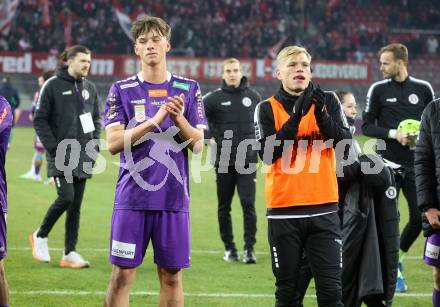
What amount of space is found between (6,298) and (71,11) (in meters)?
34.9

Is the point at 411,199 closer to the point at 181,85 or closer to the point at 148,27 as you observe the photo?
the point at 181,85

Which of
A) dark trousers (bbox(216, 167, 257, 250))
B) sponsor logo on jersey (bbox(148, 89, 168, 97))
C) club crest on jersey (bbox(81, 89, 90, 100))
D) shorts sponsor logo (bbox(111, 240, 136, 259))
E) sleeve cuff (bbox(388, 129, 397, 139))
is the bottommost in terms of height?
dark trousers (bbox(216, 167, 257, 250))

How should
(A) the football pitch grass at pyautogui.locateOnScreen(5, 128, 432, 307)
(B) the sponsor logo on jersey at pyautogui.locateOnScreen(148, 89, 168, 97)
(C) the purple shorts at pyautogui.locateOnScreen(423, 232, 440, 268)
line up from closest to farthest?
(B) the sponsor logo on jersey at pyautogui.locateOnScreen(148, 89, 168, 97)
(C) the purple shorts at pyautogui.locateOnScreen(423, 232, 440, 268)
(A) the football pitch grass at pyautogui.locateOnScreen(5, 128, 432, 307)

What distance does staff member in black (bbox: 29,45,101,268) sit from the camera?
955 centimetres

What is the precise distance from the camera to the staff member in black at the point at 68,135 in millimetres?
9547

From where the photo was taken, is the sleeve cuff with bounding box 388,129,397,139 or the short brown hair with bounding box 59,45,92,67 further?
the short brown hair with bounding box 59,45,92,67

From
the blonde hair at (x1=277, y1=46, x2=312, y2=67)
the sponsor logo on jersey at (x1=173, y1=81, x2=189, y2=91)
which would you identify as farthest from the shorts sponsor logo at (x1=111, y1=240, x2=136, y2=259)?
the blonde hair at (x1=277, y1=46, x2=312, y2=67)

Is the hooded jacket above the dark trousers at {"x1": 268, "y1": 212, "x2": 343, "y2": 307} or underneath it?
above

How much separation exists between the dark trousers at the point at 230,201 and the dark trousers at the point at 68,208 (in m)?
1.76

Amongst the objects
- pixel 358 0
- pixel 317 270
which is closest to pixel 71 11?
pixel 358 0

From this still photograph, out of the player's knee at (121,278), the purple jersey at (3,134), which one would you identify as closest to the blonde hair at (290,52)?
the player's knee at (121,278)

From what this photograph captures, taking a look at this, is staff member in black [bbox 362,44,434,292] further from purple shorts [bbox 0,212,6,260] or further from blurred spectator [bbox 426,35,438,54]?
blurred spectator [bbox 426,35,438,54]

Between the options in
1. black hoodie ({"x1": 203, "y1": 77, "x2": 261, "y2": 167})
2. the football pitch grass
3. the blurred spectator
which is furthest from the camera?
the blurred spectator

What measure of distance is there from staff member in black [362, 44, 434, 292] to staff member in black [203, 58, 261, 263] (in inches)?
74.8
